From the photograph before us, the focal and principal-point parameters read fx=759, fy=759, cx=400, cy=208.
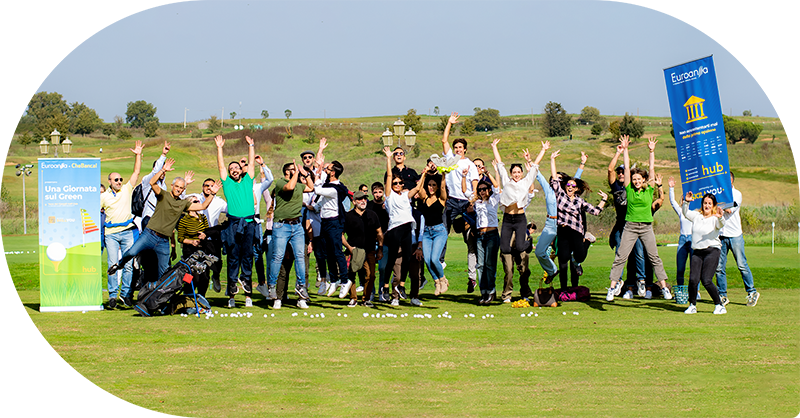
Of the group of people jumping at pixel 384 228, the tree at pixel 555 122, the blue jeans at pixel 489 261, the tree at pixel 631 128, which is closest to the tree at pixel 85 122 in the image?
the tree at pixel 555 122

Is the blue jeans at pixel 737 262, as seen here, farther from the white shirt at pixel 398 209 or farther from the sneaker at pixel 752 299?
the white shirt at pixel 398 209

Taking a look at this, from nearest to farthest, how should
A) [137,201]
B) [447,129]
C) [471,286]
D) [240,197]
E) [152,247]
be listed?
[152,247] < [240,197] < [137,201] < [447,129] < [471,286]

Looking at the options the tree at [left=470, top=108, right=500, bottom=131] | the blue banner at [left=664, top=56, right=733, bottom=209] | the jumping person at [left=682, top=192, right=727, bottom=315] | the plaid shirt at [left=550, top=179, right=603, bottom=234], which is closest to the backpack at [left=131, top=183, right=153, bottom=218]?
the plaid shirt at [left=550, top=179, right=603, bottom=234]

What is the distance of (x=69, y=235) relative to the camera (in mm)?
11570

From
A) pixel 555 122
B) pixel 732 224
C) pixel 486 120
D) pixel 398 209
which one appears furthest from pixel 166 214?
pixel 486 120

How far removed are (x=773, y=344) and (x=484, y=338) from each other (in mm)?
3402

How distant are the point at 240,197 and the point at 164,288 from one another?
5.94ft

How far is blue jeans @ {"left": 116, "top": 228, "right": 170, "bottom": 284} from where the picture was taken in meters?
11.2

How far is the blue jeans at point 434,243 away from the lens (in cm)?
1270

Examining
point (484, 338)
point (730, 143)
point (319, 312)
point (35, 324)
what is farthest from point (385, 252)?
point (730, 143)

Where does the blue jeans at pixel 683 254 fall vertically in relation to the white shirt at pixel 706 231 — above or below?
below

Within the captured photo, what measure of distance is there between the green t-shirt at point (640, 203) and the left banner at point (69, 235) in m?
8.32

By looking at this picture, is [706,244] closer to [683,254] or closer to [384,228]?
[683,254]

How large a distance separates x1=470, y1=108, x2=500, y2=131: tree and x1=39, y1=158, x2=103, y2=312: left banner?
248 ft
